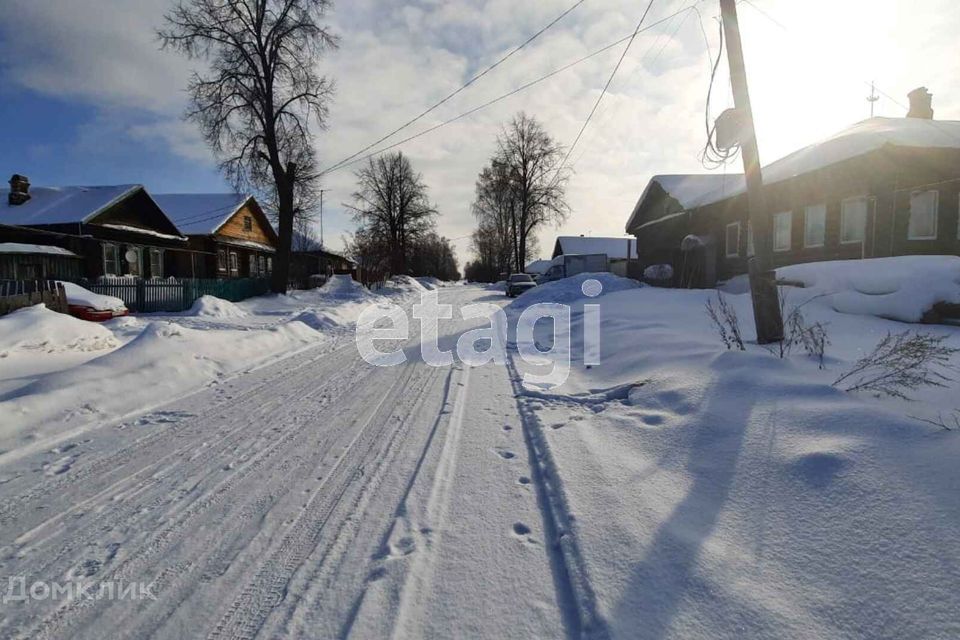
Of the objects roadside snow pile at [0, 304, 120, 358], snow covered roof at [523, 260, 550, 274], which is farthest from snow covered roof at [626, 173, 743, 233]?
snow covered roof at [523, 260, 550, 274]

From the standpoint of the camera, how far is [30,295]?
9992mm

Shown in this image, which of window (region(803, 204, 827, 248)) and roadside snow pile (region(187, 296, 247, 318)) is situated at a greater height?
window (region(803, 204, 827, 248))

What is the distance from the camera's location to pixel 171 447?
163 inches

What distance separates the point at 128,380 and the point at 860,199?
18.8 metres

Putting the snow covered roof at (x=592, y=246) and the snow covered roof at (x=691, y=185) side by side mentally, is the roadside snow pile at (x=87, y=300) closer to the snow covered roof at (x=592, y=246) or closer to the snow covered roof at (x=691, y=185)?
the snow covered roof at (x=691, y=185)

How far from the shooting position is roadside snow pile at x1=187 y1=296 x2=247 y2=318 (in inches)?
642

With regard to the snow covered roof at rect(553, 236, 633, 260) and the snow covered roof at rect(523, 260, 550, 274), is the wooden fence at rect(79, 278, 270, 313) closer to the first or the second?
the snow covered roof at rect(553, 236, 633, 260)

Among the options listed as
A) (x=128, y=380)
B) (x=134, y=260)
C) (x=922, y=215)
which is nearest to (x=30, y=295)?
(x=128, y=380)

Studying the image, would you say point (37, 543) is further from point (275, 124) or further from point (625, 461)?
point (275, 124)

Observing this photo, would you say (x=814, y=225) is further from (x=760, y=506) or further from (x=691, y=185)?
(x=760, y=506)

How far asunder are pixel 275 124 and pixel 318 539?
22.5m

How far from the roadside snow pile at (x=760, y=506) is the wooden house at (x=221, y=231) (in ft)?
100

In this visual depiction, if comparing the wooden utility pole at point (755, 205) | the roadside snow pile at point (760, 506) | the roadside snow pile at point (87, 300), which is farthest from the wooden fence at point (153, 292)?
the wooden utility pole at point (755, 205)

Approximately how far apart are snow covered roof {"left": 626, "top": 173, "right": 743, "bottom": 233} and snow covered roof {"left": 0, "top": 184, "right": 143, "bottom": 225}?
27.2m
